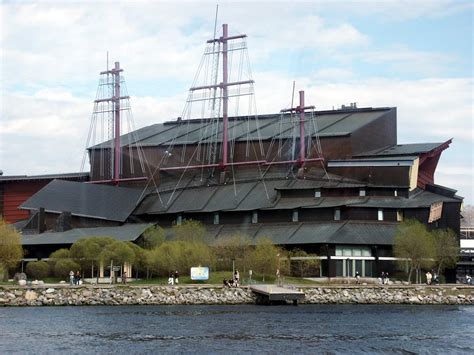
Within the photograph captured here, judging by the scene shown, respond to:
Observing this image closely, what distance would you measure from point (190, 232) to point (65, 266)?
53.5 ft

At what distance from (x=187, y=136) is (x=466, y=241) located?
4026cm

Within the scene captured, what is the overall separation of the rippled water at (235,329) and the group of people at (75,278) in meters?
11.1

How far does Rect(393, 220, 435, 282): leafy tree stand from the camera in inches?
3927

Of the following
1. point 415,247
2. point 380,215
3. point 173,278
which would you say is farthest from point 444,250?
point 173,278

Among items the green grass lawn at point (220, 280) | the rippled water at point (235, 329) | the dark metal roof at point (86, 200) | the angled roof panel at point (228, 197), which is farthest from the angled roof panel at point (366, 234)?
the dark metal roof at point (86, 200)

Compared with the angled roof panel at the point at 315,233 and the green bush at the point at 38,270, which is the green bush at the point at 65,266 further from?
the angled roof panel at the point at 315,233

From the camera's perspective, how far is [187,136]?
13650 cm

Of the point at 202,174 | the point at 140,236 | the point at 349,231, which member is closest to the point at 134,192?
the point at 202,174

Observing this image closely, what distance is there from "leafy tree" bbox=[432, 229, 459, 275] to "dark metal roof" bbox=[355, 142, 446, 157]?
52.2 feet

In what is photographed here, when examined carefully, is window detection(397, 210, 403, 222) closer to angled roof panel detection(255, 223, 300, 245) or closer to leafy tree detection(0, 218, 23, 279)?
angled roof panel detection(255, 223, 300, 245)

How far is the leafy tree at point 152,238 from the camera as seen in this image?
4284 inches

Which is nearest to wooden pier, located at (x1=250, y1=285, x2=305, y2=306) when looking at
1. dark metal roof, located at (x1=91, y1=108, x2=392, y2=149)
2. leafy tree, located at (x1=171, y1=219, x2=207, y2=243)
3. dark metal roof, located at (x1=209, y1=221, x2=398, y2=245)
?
dark metal roof, located at (x1=209, y1=221, x2=398, y2=245)

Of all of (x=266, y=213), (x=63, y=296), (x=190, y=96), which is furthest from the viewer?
(x=190, y=96)

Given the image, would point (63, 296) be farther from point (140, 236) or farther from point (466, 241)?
point (466, 241)
